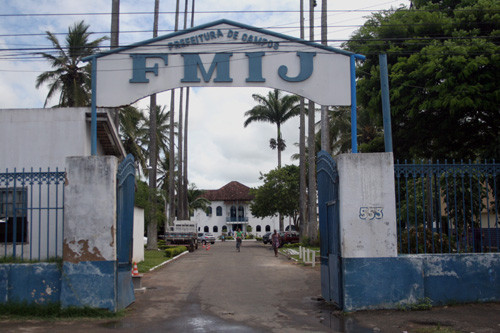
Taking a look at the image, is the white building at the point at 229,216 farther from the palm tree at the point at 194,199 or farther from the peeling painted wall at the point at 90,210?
the peeling painted wall at the point at 90,210

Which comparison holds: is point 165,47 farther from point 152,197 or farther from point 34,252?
point 152,197

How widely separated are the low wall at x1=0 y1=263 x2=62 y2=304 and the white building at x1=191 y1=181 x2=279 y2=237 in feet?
254

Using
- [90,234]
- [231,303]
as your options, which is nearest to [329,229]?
[231,303]

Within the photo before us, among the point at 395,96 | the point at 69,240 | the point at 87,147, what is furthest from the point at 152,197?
the point at 69,240

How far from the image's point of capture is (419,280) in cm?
1008

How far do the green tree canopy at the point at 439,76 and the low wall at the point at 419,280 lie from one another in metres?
4.66

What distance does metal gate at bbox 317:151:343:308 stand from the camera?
1031 centimetres

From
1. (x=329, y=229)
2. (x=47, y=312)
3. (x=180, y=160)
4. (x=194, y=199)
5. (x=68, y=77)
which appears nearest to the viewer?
(x=47, y=312)

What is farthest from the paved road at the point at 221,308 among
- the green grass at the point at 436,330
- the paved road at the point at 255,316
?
the green grass at the point at 436,330

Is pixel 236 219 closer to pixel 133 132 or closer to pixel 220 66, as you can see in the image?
pixel 133 132

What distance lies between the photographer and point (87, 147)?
1398cm

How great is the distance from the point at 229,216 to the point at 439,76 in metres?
75.2

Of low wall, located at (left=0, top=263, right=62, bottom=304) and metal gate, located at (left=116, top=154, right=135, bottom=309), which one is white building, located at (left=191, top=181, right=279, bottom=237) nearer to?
metal gate, located at (left=116, top=154, right=135, bottom=309)

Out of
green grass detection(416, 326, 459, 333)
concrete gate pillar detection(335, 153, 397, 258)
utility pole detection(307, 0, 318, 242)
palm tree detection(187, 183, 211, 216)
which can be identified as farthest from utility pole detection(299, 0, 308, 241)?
palm tree detection(187, 183, 211, 216)
